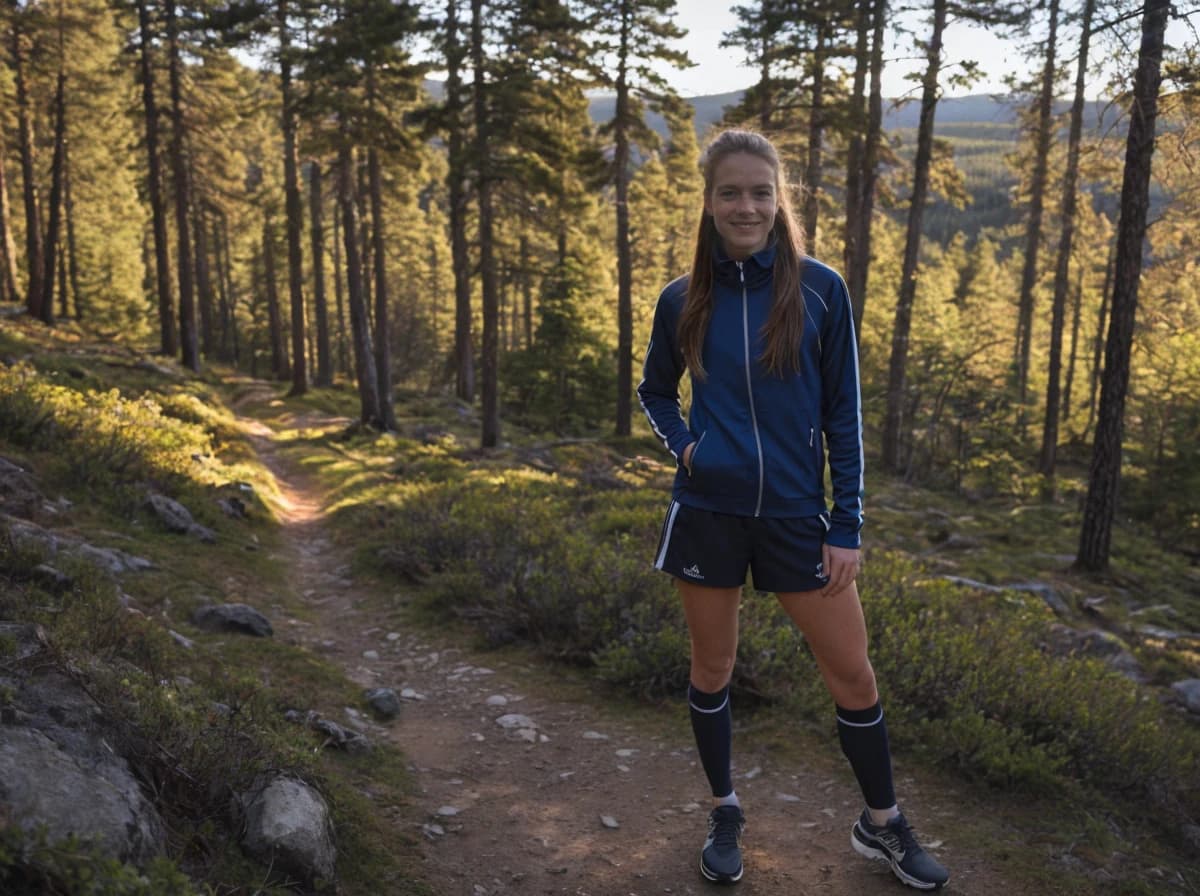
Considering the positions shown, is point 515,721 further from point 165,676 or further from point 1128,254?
point 1128,254

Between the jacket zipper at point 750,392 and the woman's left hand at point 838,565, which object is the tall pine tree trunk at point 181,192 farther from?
the woman's left hand at point 838,565

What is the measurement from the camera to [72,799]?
248 centimetres

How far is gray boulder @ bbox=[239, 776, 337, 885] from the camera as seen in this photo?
10.0 ft

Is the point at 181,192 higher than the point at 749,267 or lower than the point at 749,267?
higher

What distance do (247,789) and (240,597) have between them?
4.59m

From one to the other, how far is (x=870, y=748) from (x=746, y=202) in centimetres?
223

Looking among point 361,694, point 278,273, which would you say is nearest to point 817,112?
point 361,694

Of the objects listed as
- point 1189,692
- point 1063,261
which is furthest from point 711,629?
point 1063,261

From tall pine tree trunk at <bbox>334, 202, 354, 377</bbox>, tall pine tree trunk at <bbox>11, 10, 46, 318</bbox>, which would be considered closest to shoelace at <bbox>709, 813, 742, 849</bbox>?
tall pine tree trunk at <bbox>334, 202, 354, 377</bbox>

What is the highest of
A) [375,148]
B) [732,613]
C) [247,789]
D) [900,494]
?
[375,148]

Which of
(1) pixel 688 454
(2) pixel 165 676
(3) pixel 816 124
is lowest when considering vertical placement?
(2) pixel 165 676

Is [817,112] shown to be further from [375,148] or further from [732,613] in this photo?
[732,613]

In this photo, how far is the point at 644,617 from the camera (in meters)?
6.28

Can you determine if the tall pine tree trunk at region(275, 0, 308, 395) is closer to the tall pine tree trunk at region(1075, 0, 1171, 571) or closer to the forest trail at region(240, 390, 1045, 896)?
the tall pine tree trunk at region(1075, 0, 1171, 571)
